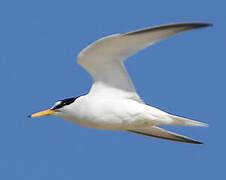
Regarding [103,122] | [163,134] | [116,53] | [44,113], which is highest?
[116,53]

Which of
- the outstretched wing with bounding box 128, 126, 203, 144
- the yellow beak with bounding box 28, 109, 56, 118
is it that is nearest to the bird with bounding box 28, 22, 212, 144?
the yellow beak with bounding box 28, 109, 56, 118

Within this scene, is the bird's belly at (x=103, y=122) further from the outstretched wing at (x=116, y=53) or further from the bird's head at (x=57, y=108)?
the outstretched wing at (x=116, y=53)

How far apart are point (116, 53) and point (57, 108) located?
1.44 m

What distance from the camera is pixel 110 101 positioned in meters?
12.0

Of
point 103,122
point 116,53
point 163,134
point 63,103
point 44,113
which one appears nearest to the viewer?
point 116,53

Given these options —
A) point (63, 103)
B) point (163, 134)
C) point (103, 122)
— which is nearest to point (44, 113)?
point (63, 103)

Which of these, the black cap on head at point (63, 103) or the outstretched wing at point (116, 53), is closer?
the outstretched wing at point (116, 53)

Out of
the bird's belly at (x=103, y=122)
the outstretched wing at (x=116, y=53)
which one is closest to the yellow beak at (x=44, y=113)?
the bird's belly at (x=103, y=122)

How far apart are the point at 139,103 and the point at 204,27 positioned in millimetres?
2139

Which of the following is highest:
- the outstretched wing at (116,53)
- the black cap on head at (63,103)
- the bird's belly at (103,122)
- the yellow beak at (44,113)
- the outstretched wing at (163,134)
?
the outstretched wing at (116,53)

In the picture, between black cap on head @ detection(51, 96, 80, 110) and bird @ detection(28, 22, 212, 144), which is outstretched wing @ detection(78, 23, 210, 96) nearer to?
bird @ detection(28, 22, 212, 144)

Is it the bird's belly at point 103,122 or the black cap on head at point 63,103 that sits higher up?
the black cap on head at point 63,103

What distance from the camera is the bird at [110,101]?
11.5 m

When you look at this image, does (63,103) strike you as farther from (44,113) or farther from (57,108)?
(44,113)
